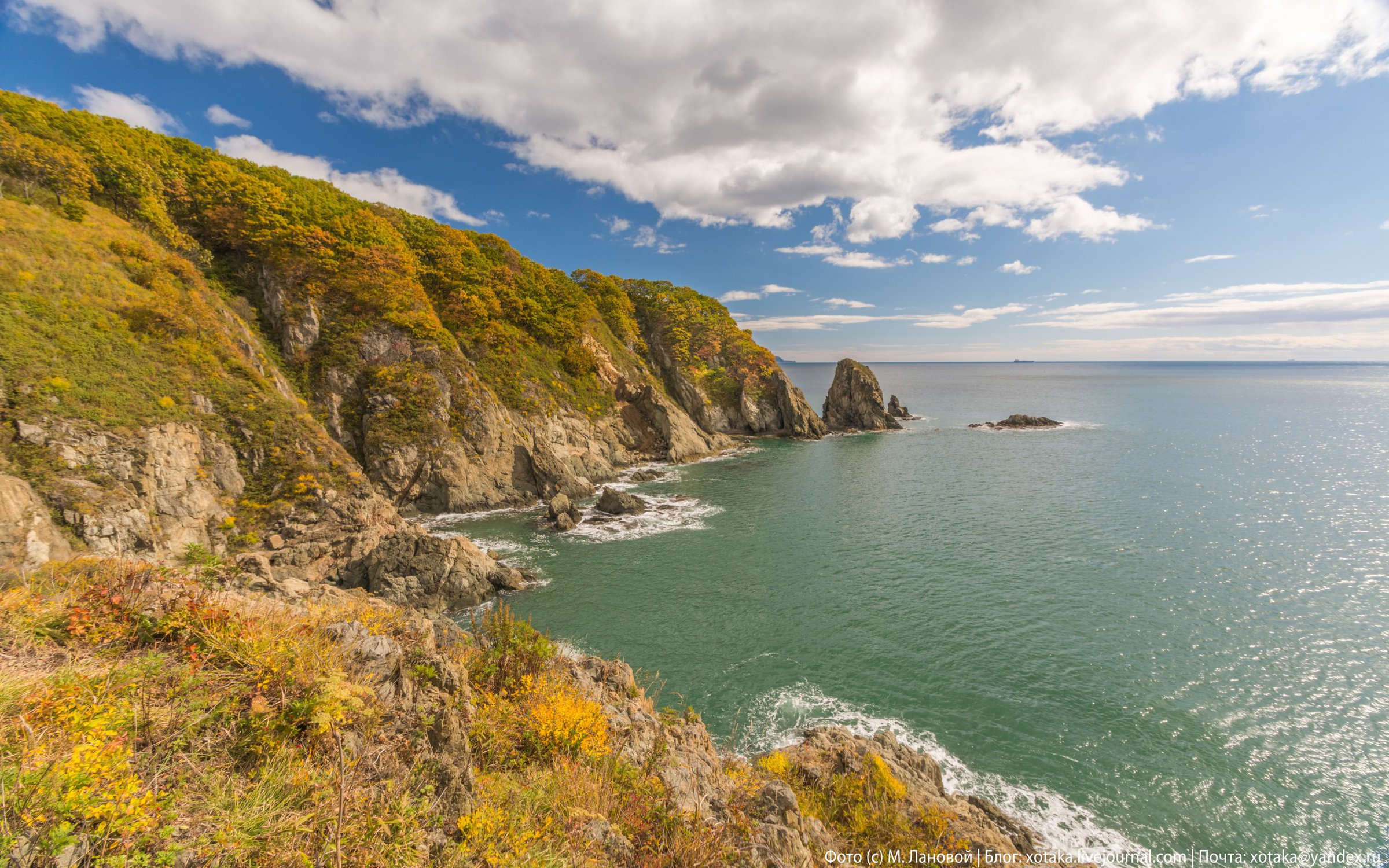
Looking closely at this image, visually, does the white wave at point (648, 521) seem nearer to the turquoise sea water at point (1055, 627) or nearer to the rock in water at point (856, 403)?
the turquoise sea water at point (1055, 627)

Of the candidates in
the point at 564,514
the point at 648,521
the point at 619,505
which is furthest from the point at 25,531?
the point at 648,521

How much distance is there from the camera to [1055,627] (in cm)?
2334

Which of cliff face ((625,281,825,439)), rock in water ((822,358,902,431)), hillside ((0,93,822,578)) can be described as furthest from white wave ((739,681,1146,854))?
rock in water ((822,358,902,431))

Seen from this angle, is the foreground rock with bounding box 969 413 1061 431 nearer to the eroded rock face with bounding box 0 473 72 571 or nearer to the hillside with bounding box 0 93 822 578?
the hillside with bounding box 0 93 822 578

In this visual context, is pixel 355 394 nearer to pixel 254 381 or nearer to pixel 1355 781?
pixel 254 381

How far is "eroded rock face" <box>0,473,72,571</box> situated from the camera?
679 inches

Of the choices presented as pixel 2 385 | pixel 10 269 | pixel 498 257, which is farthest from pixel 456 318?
pixel 2 385

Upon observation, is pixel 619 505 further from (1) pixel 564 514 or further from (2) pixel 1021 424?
(2) pixel 1021 424

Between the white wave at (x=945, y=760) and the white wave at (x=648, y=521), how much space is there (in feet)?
62.7

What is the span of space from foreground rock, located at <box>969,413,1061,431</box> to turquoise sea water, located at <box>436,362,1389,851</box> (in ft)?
110

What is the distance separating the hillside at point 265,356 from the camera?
74.9ft

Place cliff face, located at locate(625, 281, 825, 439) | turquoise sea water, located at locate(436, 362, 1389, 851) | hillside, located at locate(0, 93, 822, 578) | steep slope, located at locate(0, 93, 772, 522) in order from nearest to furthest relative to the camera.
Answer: turquoise sea water, located at locate(436, 362, 1389, 851), hillside, located at locate(0, 93, 822, 578), steep slope, located at locate(0, 93, 772, 522), cliff face, located at locate(625, 281, 825, 439)

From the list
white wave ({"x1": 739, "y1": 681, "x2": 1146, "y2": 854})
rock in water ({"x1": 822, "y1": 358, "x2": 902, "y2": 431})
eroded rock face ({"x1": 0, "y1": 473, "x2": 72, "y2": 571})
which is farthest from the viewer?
rock in water ({"x1": 822, "y1": 358, "x2": 902, "y2": 431})

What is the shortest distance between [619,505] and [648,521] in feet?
10.7
